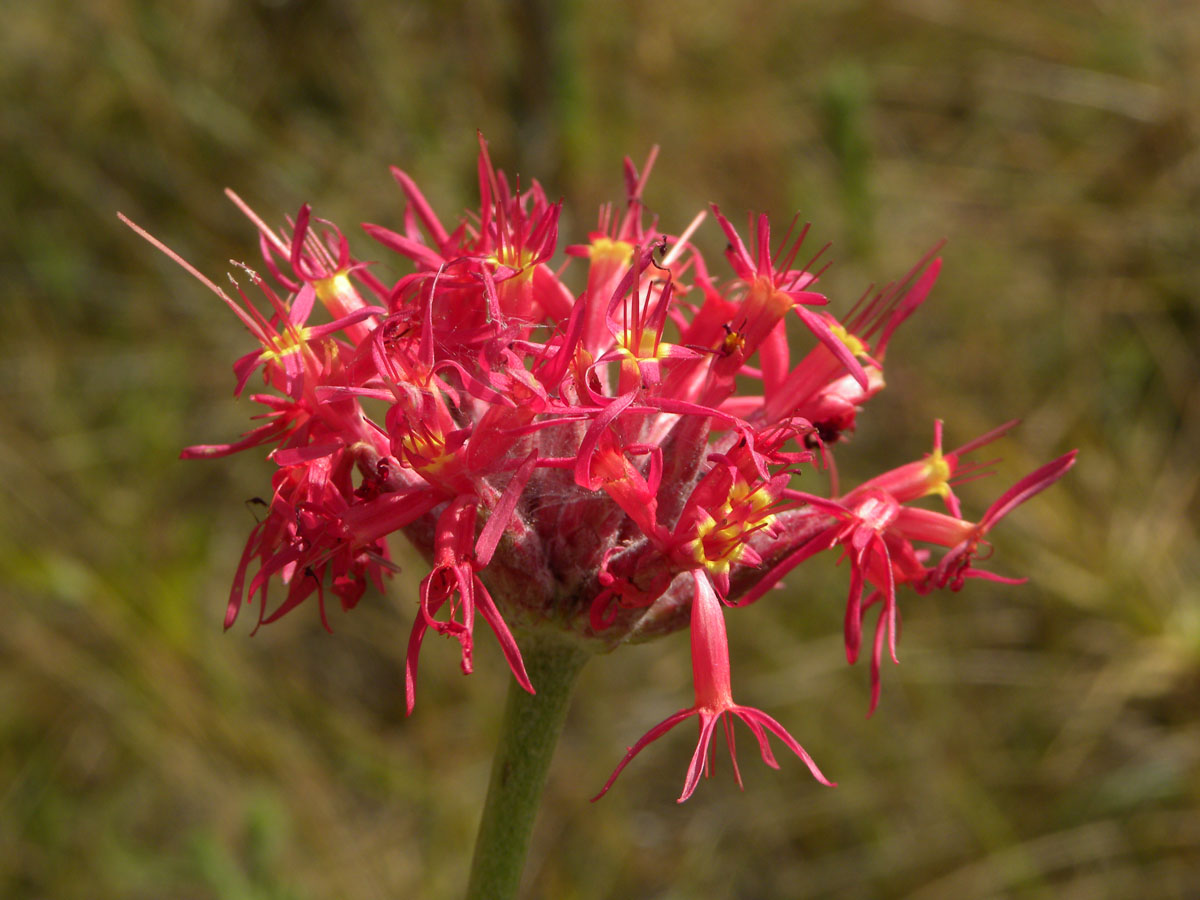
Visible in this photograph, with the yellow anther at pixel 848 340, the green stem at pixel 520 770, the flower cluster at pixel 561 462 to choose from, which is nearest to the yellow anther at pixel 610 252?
the flower cluster at pixel 561 462

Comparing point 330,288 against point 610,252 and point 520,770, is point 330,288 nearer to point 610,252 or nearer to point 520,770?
point 610,252

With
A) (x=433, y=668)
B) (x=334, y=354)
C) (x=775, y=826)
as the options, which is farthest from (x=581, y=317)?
(x=775, y=826)

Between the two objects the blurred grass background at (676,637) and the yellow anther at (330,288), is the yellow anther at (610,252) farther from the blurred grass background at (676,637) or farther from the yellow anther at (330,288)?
the blurred grass background at (676,637)

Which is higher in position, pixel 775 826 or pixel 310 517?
pixel 310 517

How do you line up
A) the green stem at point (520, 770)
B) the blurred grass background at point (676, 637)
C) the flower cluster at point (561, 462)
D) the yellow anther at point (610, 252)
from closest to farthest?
the flower cluster at point (561, 462), the green stem at point (520, 770), the yellow anther at point (610, 252), the blurred grass background at point (676, 637)

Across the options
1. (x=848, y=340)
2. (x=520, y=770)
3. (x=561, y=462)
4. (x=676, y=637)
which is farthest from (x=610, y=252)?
(x=676, y=637)

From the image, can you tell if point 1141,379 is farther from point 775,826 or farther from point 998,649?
point 775,826

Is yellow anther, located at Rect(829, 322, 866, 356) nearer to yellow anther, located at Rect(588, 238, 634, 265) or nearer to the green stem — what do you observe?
yellow anther, located at Rect(588, 238, 634, 265)
